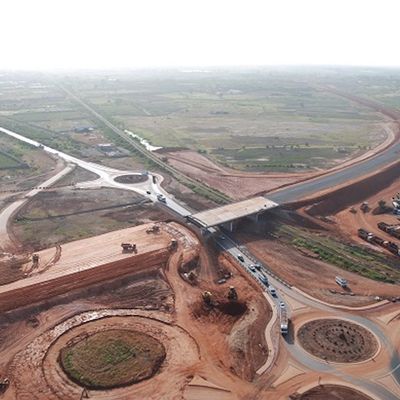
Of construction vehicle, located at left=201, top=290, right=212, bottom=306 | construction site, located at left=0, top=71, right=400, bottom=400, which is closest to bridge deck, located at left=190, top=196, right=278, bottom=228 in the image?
construction site, located at left=0, top=71, right=400, bottom=400

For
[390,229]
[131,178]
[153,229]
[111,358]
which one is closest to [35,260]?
[153,229]

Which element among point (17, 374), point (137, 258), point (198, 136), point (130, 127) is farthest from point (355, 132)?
point (17, 374)

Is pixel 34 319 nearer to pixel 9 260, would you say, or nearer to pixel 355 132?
pixel 9 260

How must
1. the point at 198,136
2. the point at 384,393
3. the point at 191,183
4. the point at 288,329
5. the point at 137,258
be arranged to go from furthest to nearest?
the point at 198,136, the point at 191,183, the point at 137,258, the point at 288,329, the point at 384,393

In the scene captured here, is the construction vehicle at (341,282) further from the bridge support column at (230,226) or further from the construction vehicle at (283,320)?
the bridge support column at (230,226)

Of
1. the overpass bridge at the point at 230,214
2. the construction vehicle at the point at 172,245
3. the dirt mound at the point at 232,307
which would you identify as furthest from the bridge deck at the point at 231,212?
the dirt mound at the point at 232,307

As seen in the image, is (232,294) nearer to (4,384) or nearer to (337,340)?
(337,340)
